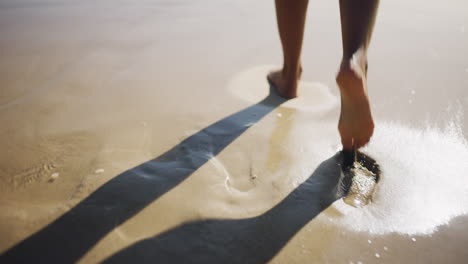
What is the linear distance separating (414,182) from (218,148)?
0.74m

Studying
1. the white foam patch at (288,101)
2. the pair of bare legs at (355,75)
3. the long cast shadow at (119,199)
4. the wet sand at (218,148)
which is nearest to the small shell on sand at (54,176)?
the wet sand at (218,148)

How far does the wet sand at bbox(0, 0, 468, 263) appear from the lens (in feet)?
3.19

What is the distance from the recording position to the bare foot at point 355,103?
107 cm

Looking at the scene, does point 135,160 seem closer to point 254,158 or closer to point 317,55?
point 254,158

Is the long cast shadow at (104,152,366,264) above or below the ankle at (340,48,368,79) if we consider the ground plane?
below

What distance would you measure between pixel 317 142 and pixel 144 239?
785 millimetres

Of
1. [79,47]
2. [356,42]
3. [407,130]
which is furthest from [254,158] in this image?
[79,47]

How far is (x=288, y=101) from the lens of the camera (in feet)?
5.50

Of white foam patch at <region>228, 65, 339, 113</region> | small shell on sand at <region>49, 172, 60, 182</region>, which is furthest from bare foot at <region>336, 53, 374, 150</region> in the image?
small shell on sand at <region>49, 172, 60, 182</region>

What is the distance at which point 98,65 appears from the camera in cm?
198

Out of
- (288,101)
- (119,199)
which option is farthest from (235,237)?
(288,101)

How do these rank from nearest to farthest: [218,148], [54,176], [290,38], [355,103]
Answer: [355,103] → [54,176] → [218,148] → [290,38]

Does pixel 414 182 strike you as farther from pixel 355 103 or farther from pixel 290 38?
pixel 290 38

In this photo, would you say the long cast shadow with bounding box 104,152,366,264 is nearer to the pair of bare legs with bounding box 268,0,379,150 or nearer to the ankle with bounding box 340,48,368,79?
the pair of bare legs with bounding box 268,0,379,150
